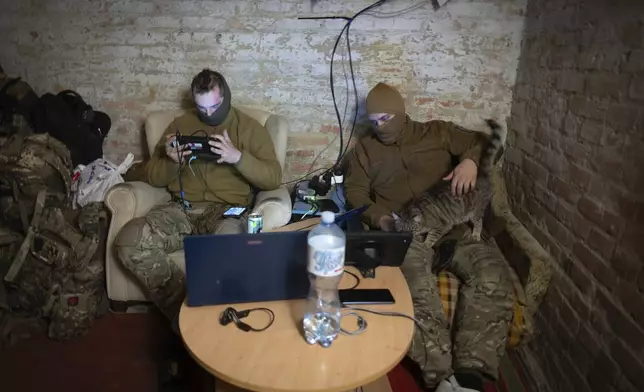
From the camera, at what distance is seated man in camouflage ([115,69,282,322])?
1997 millimetres

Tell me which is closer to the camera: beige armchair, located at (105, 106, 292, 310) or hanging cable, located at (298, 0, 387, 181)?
beige armchair, located at (105, 106, 292, 310)

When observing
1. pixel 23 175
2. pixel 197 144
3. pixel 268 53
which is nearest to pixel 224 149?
pixel 197 144

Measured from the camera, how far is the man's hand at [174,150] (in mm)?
2131

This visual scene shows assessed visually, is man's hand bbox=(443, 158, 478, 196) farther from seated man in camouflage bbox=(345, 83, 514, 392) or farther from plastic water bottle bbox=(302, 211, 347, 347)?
plastic water bottle bbox=(302, 211, 347, 347)

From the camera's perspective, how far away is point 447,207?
1.99 metres

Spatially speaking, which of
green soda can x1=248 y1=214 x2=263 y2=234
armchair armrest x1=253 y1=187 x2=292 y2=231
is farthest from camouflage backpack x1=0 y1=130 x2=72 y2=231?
green soda can x1=248 y1=214 x2=263 y2=234

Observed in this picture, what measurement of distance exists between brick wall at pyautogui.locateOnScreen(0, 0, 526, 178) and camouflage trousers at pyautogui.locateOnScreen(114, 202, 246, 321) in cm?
88

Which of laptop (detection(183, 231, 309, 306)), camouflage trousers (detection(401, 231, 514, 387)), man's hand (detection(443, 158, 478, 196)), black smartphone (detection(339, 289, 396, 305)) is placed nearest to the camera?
laptop (detection(183, 231, 309, 306))

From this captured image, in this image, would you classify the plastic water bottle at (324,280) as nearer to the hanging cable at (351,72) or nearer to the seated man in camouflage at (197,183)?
the seated man in camouflage at (197,183)

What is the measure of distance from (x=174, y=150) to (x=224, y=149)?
0.90 feet

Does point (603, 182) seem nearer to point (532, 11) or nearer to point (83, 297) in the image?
point (532, 11)

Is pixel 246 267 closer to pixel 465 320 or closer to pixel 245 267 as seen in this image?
pixel 245 267

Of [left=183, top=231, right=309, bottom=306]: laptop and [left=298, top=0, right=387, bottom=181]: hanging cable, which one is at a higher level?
[left=298, top=0, right=387, bottom=181]: hanging cable

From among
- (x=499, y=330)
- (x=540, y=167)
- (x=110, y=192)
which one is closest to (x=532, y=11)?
(x=540, y=167)
